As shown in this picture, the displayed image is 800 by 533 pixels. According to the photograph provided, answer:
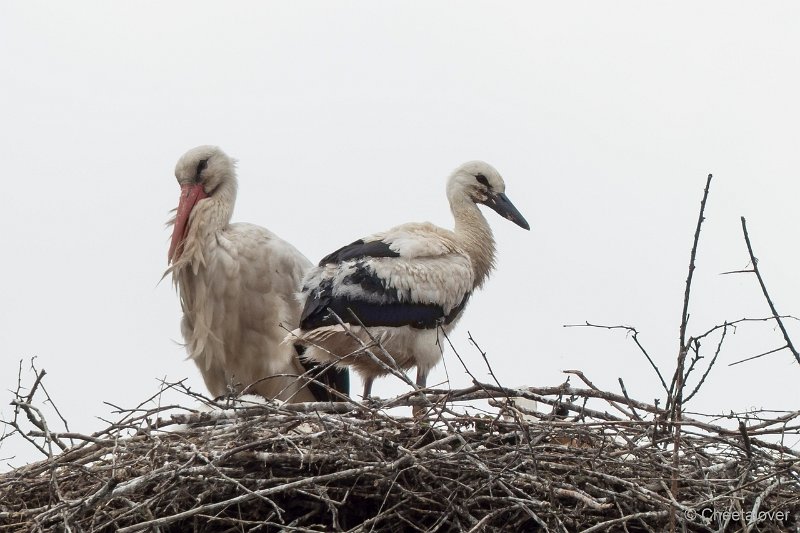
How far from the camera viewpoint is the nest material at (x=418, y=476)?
4348mm

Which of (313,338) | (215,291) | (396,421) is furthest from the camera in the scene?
(215,291)

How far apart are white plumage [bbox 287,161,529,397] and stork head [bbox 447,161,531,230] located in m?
0.45

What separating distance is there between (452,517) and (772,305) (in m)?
1.15

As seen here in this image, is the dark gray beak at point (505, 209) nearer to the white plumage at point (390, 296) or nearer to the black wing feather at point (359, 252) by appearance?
the white plumage at point (390, 296)

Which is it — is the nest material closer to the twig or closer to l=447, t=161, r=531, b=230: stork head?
the twig

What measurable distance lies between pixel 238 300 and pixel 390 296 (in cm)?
97

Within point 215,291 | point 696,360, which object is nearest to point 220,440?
point 696,360

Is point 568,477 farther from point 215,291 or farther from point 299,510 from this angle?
point 215,291

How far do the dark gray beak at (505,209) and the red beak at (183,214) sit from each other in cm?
140

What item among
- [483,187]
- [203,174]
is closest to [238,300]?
[203,174]

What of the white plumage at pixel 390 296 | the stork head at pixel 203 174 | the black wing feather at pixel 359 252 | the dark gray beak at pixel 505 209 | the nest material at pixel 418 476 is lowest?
the nest material at pixel 418 476

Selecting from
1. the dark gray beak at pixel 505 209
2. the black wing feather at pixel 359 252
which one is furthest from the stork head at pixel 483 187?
the black wing feather at pixel 359 252

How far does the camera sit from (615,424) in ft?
14.9

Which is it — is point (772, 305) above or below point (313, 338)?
below
